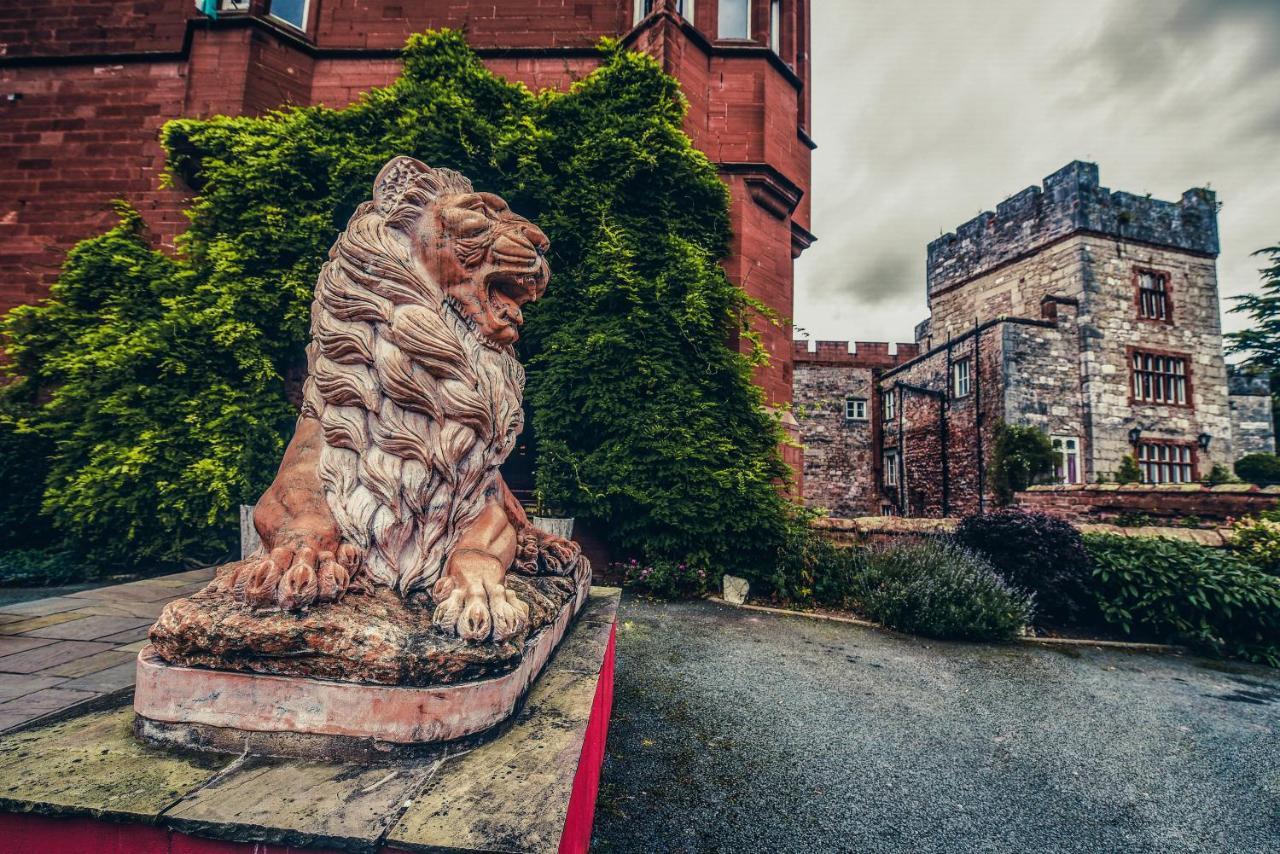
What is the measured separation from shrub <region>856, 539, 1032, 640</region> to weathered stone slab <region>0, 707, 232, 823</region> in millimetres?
5417

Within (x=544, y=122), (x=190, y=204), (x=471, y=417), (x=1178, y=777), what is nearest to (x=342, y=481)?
(x=471, y=417)

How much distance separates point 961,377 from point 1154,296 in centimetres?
592

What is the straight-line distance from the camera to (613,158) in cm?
634

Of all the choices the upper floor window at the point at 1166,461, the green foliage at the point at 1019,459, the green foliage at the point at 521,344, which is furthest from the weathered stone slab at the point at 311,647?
the upper floor window at the point at 1166,461

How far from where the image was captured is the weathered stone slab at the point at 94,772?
39.9 inches

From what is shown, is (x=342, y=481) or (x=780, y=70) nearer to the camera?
(x=342, y=481)

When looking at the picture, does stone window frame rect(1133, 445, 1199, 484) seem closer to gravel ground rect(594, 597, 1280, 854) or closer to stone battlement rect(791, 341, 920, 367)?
stone battlement rect(791, 341, 920, 367)

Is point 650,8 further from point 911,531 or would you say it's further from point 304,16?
point 911,531

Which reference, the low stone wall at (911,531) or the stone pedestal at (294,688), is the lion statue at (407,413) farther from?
the low stone wall at (911,531)

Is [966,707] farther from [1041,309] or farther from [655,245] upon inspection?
[1041,309]

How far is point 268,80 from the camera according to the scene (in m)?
7.38

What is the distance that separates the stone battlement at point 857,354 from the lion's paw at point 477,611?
23.7 m

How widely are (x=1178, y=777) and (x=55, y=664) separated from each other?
5.45 metres

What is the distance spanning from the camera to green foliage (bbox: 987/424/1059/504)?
549 inches
